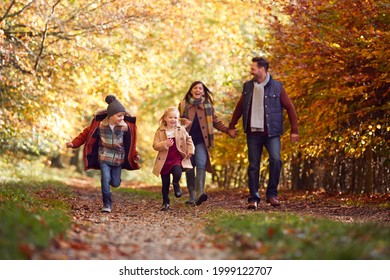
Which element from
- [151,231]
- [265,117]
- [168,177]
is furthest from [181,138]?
[151,231]

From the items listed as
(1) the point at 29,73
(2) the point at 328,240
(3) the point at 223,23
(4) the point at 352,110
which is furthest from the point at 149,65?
(2) the point at 328,240

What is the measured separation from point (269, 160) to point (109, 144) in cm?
265

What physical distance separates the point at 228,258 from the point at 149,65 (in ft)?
52.7

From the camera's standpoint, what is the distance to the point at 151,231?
7930 millimetres

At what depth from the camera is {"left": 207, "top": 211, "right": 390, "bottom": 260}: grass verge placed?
5547mm

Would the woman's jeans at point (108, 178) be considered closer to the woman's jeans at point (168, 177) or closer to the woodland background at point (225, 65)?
the woman's jeans at point (168, 177)

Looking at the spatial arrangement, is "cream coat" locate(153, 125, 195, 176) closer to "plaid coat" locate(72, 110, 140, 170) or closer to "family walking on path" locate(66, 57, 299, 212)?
"family walking on path" locate(66, 57, 299, 212)

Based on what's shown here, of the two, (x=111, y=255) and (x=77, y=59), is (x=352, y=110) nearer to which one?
(x=77, y=59)

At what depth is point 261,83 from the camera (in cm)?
1120

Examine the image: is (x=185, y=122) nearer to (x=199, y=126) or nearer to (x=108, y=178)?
(x=199, y=126)

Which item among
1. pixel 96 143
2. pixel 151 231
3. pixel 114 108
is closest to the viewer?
pixel 151 231

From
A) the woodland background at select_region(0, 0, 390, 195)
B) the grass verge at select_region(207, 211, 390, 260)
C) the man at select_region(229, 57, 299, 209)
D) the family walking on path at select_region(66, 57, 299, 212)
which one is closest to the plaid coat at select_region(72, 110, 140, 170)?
the family walking on path at select_region(66, 57, 299, 212)

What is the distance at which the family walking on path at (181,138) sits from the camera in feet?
35.1

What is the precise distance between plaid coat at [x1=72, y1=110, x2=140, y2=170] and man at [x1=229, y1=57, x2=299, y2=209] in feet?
6.33
